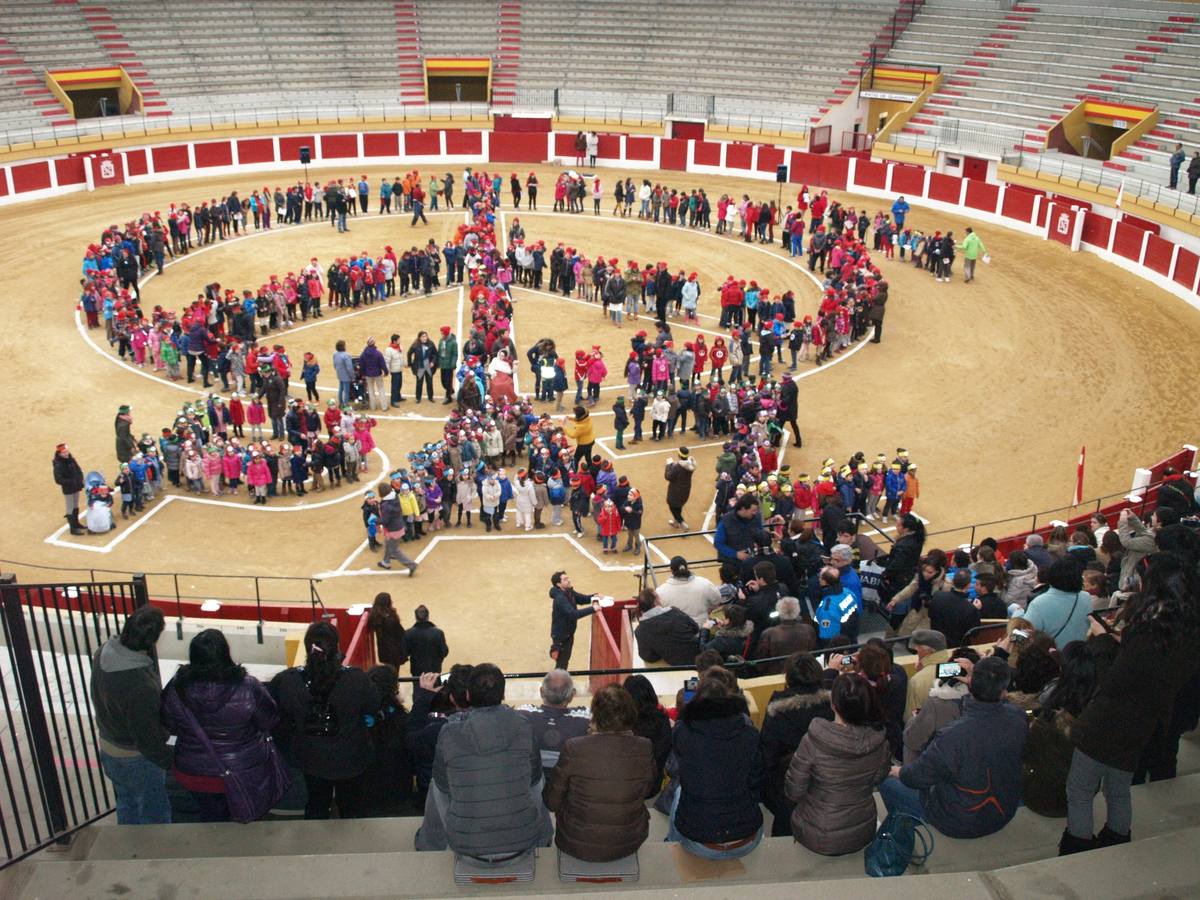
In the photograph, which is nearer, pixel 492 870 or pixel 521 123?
pixel 492 870

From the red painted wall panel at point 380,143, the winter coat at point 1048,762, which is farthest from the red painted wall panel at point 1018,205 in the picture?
the winter coat at point 1048,762

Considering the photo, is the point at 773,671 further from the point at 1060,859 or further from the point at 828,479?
the point at 828,479

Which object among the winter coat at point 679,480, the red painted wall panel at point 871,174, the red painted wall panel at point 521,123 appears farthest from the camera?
the red painted wall panel at point 521,123

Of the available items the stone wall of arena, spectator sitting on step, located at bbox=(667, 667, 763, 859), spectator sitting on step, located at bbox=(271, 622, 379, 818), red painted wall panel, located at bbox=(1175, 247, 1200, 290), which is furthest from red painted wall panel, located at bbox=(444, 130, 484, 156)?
spectator sitting on step, located at bbox=(667, 667, 763, 859)

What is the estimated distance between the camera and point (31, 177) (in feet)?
132

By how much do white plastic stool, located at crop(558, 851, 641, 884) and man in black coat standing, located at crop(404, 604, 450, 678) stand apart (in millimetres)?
5237

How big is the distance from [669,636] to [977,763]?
4670mm

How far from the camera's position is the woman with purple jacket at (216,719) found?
22.7 ft

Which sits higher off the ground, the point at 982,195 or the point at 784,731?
the point at 784,731

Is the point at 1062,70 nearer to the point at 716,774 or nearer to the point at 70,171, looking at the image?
the point at 70,171

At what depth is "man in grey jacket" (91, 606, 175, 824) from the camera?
22.6ft

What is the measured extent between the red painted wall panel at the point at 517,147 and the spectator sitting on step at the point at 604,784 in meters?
42.8

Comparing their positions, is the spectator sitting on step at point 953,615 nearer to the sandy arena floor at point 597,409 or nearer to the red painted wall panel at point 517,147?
the sandy arena floor at point 597,409

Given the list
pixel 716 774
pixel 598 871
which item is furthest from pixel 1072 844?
pixel 598 871
